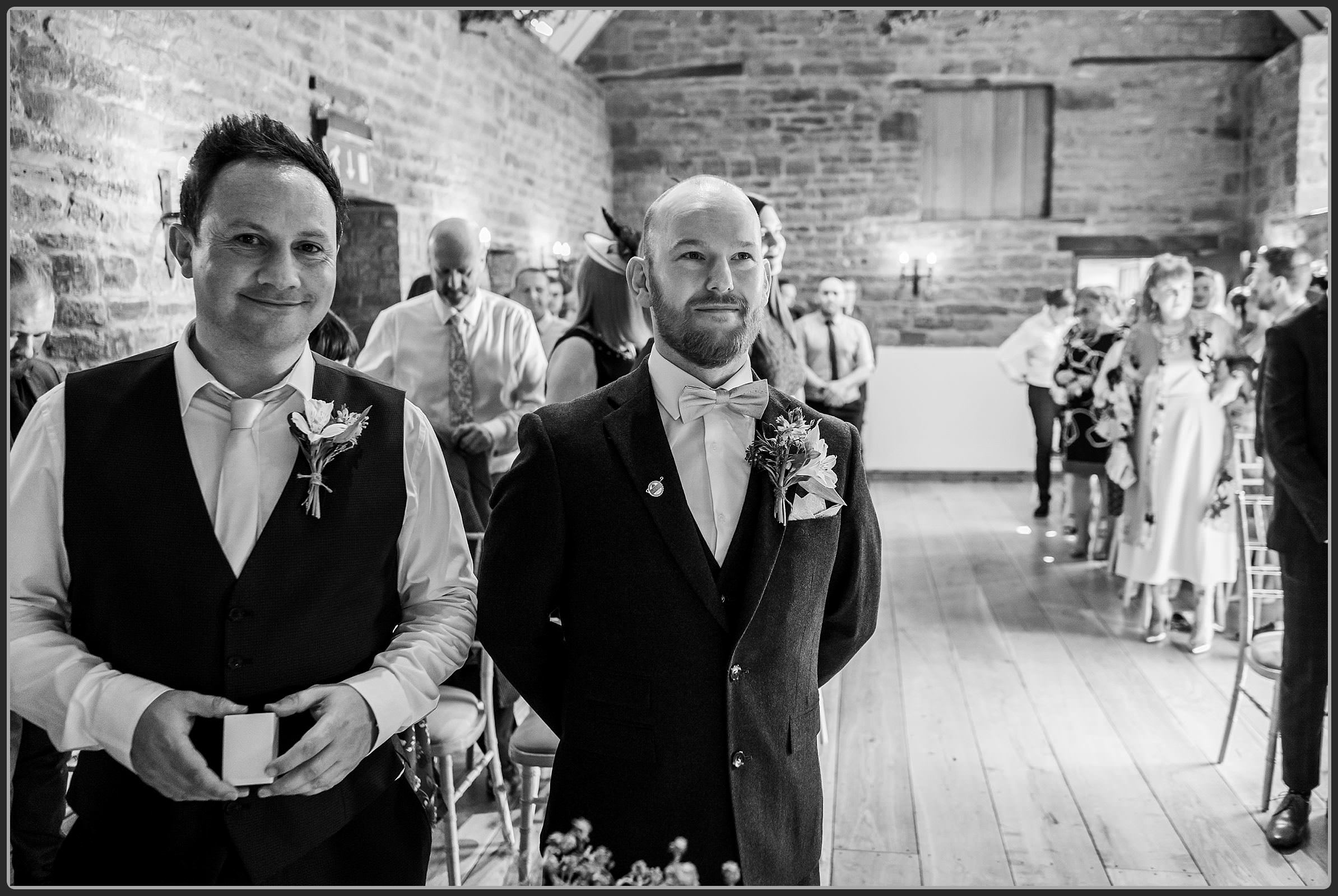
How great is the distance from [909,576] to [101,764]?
578cm

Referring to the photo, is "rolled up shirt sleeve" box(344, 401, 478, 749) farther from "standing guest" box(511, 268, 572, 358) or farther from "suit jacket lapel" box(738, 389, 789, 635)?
"standing guest" box(511, 268, 572, 358)

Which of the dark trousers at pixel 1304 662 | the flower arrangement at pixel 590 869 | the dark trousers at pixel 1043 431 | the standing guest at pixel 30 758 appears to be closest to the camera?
the flower arrangement at pixel 590 869

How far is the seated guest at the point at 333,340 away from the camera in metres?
3.14

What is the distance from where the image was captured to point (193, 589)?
138cm

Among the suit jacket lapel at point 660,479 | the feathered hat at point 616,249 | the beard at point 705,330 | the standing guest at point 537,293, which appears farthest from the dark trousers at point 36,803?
the standing guest at point 537,293

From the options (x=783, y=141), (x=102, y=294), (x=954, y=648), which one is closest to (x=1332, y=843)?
(x=954, y=648)

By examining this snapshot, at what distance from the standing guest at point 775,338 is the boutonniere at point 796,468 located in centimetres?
152

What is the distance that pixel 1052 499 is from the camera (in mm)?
9812

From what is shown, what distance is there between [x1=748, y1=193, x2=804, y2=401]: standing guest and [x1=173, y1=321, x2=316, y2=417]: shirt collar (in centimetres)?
174

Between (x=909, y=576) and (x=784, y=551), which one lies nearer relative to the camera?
(x=784, y=551)

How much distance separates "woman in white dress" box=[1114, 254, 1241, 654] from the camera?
5.13 meters

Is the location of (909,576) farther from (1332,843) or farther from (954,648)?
(1332,843)

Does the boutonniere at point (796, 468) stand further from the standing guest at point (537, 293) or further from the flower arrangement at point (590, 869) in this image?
the standing guest at point (537, 293)

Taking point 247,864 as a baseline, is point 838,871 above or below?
below
